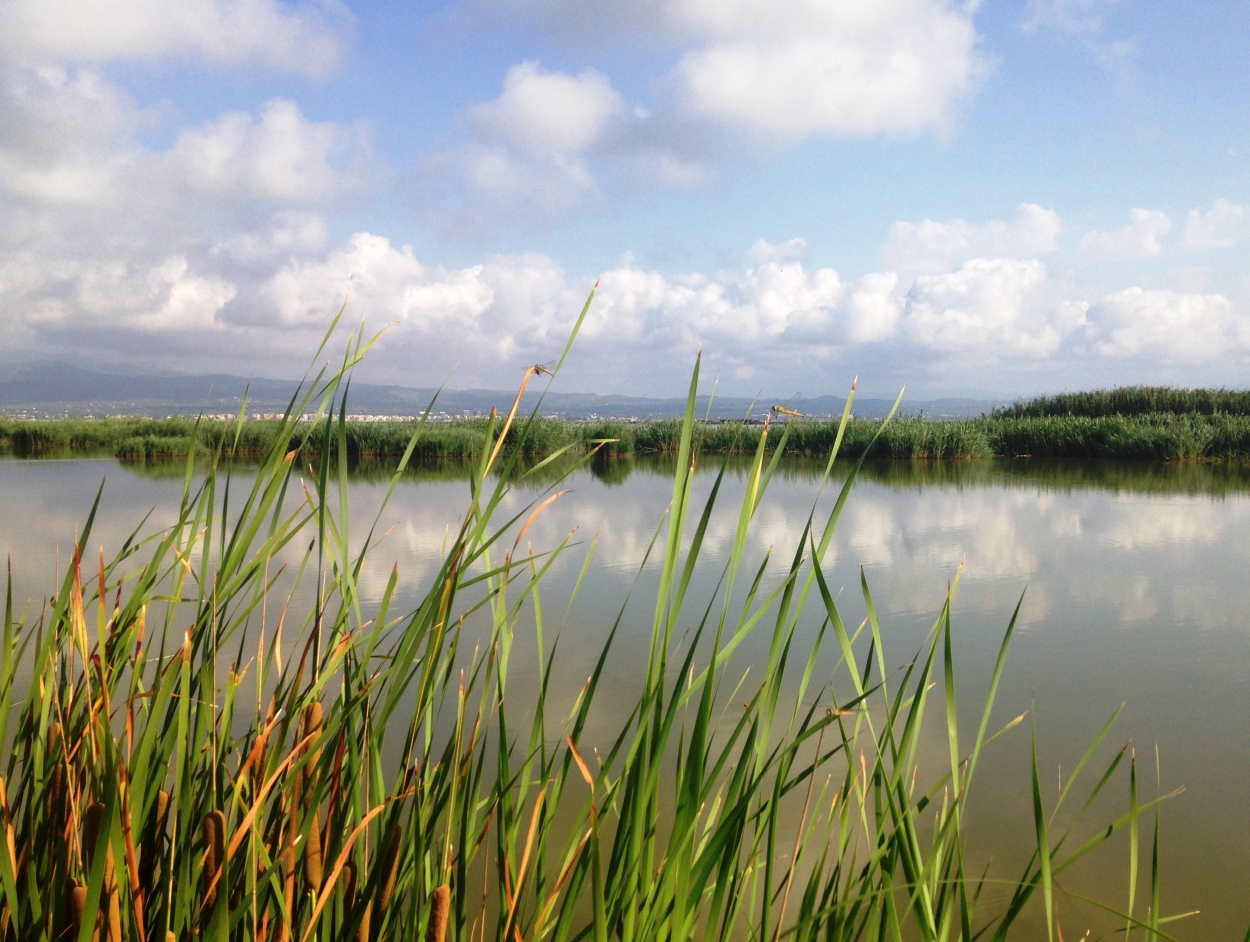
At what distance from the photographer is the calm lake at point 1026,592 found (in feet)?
5.90

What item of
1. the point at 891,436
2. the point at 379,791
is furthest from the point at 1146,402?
the point at 379,791

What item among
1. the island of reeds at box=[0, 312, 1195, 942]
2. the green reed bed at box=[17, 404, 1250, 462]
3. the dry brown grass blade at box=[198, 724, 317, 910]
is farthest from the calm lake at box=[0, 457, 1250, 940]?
the green reed bed at box=[17, 404, 1250, 462]

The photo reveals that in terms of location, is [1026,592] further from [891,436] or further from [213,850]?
[891,436]

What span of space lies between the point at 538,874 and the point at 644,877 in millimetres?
184

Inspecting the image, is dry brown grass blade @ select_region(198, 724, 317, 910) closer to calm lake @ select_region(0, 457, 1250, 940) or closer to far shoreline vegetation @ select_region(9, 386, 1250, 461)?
calm lake @ select_region(0, 457, 1250, 940)

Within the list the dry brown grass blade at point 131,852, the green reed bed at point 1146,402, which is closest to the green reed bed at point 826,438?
the green reed bed at point 1146,402

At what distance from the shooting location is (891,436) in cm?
1356

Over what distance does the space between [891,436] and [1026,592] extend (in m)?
10.1

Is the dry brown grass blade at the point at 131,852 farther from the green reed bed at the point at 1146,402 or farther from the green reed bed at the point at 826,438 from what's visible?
the green reed bed at the point at 1146,402

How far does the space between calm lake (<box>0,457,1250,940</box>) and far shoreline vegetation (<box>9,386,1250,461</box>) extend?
12.2 ft

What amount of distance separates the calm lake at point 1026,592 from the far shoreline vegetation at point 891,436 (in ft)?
12.2

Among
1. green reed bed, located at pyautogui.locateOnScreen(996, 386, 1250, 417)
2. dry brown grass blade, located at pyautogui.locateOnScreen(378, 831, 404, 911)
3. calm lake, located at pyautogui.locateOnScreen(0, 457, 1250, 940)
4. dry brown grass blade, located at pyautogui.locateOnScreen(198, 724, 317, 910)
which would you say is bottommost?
calm lake, located at pyautogui.locateOnScreen(0, 457, 1250, 940)

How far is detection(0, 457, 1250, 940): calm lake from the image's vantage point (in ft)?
5.90

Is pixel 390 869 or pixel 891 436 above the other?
pixel 891 436
